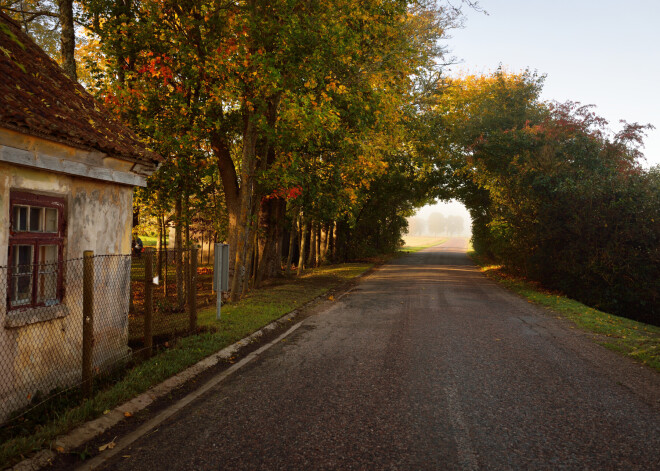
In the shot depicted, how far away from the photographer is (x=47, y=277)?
5.80 metres

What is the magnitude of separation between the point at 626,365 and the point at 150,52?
501 inches

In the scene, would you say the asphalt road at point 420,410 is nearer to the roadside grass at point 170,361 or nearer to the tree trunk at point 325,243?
the roadside grass at point 170,361

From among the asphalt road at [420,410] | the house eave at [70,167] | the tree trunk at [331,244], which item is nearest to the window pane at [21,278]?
the house eave at [70,167]

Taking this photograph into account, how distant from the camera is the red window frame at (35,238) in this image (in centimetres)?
516

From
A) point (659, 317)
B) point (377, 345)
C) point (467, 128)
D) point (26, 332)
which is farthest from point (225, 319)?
point (467, 128)

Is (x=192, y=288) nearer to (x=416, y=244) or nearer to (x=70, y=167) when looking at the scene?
(x=70, y=167)

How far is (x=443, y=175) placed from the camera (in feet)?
103

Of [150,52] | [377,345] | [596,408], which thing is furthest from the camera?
[150,52]

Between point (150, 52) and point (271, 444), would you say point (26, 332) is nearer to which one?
point (271, 444)

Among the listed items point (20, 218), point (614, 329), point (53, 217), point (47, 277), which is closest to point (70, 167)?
point (53, 217)

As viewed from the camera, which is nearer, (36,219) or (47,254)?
(36,219)

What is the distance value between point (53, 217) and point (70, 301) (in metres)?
1.18

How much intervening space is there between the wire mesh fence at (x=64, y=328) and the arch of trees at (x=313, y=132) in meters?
5.26

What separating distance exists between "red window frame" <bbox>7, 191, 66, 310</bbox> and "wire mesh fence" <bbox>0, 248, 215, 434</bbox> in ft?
0.05
